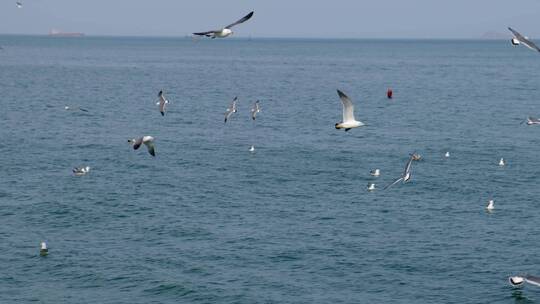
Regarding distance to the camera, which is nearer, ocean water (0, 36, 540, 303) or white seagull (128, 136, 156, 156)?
white seagull (128, 136, 156, 156)

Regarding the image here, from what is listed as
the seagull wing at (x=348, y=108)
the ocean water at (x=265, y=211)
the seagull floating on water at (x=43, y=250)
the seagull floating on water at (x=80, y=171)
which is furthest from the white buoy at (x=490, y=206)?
the seagull floating on water at (x=80, y=171)

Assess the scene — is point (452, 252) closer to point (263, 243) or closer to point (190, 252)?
point (263, 243)

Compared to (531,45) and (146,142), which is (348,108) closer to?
(531,45)

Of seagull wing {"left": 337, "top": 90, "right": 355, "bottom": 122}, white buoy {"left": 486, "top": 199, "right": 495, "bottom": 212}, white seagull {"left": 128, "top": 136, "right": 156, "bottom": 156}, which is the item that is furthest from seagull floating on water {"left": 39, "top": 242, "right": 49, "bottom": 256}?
white buoy {"left": 486, "top": 199, "right": 495, "bottom": 212}

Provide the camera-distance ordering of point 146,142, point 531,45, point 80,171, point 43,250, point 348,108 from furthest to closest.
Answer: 1. point 80,171
2. point 43,250
3. point 146,142
4. point 348,108
5. point 531,45

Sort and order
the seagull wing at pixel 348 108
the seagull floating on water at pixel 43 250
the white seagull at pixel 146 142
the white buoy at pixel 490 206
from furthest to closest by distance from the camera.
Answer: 1. the white buoy at pixel 490 206
2. the seagull floating on water at pixel 43 250
3. the white seagull at pixel 146 142
4. the seagull wing at pixel 348 108

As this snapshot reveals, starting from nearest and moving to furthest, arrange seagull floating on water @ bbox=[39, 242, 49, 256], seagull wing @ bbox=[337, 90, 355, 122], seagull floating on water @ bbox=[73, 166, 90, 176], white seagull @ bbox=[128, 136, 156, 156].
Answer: seagull wing @ bbox=[337, 90, 355, 122] → white seagull @ bbox=[128, 136, 156, 156] → seagull floating on water @ bbox=[39, 242, 49, 256] → seagull floating on water @ bbox=[73, 166, 90, 176]

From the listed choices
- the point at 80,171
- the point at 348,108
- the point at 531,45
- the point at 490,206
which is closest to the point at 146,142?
the point at 348,108

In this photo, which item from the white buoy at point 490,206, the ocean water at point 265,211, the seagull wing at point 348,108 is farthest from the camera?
the white buoy at point 490,206

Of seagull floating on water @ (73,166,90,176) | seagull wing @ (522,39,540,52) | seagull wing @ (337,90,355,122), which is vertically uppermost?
seagull wing @ (522,39,540,52)

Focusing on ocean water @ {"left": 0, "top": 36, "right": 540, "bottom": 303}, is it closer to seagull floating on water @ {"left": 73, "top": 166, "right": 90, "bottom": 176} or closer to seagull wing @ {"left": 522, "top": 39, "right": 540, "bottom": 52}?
seagull floating on water @ {"left": 73, "top": 166, "right": 90, "bottom": 176}

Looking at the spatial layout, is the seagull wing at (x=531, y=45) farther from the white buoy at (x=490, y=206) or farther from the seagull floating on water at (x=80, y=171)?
the seagull floating on water at (x=80, y=171)

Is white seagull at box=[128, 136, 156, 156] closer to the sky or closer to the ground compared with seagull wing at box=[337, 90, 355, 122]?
closer to the ground

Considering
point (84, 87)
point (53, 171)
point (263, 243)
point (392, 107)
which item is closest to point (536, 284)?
point (263, 243)
